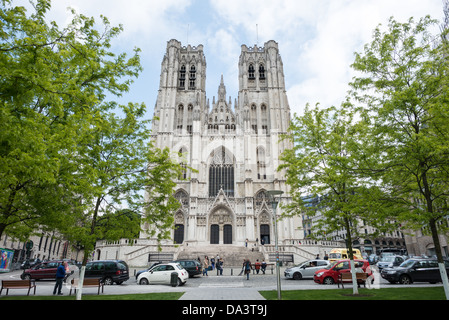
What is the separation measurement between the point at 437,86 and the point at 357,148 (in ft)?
11.1

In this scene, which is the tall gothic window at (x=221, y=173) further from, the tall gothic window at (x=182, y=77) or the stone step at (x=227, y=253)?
the tall gothic window at (x=182, y=77)

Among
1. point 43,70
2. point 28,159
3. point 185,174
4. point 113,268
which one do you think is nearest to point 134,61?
point 43,70

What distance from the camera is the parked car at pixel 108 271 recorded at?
16375mm

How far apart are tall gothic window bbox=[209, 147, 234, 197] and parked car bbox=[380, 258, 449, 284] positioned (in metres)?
26.8

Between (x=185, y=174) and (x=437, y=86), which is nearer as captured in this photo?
(x=437, y=86)

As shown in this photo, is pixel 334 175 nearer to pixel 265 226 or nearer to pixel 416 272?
pixel 416 272

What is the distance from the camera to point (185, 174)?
40906 millimetres

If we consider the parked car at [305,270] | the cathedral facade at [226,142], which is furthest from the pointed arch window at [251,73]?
the parked car at [305,270]

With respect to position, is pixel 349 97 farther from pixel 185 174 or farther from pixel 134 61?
pixel 185 174

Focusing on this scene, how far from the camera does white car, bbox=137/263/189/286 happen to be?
15.9 m

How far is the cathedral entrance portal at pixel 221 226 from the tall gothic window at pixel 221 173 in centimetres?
293
